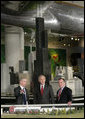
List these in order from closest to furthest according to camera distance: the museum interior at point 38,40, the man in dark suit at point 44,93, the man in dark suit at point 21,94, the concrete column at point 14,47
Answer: the man in dark suit at point 21,94, the man in dark suit at point 44,93, the museum interior at point 38,40, the concrete column at point 14,47

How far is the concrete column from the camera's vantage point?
1108 cm

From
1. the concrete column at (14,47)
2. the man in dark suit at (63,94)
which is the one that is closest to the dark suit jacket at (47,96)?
the man in dark suit at (63,94)

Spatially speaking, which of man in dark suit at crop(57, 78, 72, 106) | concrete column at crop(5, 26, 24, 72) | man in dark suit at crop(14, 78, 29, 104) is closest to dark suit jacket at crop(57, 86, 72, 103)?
man in dark suit at crop(57, 78, 72, 106)

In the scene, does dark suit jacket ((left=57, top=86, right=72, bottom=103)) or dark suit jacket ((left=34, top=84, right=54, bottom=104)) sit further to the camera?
dark suit jacket ((left=34, top=84, right=54, bottom=104))

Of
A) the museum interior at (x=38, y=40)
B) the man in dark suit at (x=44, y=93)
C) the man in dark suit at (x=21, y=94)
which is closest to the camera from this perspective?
the man in dark suit at (x=21, y=94)

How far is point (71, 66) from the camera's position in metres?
13.6

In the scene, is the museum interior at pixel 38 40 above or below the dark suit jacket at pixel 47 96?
above

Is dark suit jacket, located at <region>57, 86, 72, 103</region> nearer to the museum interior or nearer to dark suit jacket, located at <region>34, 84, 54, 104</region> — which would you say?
dark suit jacket, located at <region>34, 84, 54, 104</region>

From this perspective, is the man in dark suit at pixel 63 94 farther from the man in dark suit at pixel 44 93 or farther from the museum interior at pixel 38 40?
the museum interior at pixel 38 40

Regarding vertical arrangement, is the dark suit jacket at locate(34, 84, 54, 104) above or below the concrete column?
below

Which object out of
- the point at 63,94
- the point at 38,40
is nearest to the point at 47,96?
the point at 63,94

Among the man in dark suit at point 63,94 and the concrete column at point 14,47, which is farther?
the concrete column at point 14,47

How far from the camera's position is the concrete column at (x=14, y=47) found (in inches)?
436

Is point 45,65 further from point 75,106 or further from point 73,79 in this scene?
point 73,79
